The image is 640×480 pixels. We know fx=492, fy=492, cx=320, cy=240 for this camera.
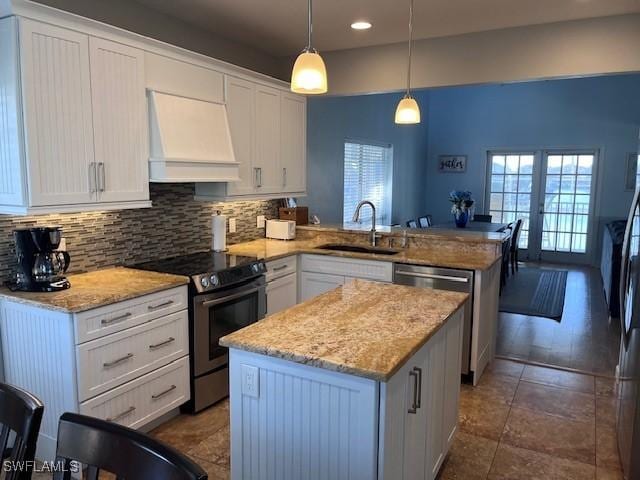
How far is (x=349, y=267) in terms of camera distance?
4.02m

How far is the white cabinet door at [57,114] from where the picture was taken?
8.02 ft

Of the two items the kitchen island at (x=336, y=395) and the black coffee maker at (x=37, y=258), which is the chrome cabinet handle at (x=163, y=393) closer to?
the black coffee maker at (x=37, y=258)

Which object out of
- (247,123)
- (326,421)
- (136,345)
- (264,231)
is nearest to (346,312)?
(326,421)

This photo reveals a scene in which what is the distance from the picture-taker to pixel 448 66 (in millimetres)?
4133

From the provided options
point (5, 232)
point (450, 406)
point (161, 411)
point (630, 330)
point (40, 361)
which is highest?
point (5, 232)

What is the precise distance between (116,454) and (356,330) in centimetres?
111

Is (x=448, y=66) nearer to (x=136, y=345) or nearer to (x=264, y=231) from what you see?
(x=264, y=231)

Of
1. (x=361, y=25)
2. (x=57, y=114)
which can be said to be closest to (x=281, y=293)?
(x=57, y=114)

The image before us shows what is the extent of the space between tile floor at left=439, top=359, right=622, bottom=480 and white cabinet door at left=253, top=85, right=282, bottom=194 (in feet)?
7.53

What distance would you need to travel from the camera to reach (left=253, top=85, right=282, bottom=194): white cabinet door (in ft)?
13.4

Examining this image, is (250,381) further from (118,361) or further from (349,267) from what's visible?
(349,267)

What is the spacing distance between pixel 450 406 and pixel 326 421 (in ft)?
3.32

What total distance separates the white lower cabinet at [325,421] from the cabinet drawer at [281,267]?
6.51 feet

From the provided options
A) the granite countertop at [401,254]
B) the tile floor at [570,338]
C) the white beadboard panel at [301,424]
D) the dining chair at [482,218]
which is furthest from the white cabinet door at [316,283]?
the dining chair at [482,218]
